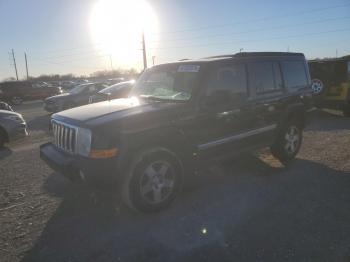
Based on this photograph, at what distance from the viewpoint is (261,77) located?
18.5 ft

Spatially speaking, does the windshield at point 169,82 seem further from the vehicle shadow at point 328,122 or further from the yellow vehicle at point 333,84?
the yellow vehicle at point 333,84

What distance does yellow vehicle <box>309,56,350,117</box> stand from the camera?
38.7ft

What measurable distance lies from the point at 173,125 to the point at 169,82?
→ 1.02m

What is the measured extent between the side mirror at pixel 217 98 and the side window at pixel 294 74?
6.11 ft

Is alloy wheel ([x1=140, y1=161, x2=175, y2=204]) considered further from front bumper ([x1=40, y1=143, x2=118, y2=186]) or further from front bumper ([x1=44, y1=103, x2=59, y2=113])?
front bumper ([x1=44, y1=103, x2=59, y2=113])

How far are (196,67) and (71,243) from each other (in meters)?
2.85

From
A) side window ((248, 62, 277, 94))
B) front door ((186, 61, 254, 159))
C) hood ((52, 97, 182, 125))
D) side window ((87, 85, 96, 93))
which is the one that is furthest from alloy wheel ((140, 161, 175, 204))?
side window ((87, 85, 96, 93))

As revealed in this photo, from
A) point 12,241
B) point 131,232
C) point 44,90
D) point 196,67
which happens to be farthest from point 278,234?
point 44,90

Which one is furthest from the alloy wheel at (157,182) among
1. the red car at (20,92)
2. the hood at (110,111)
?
the red car at (20,92)

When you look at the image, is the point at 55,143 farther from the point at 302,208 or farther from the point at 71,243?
the point at 302,208

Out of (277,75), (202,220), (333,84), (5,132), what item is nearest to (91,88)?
(5,132)

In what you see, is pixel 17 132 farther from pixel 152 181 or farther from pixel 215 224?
pixel 215 224

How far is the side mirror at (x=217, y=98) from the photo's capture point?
4746 millimetres

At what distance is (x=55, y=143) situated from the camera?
4941 mm
